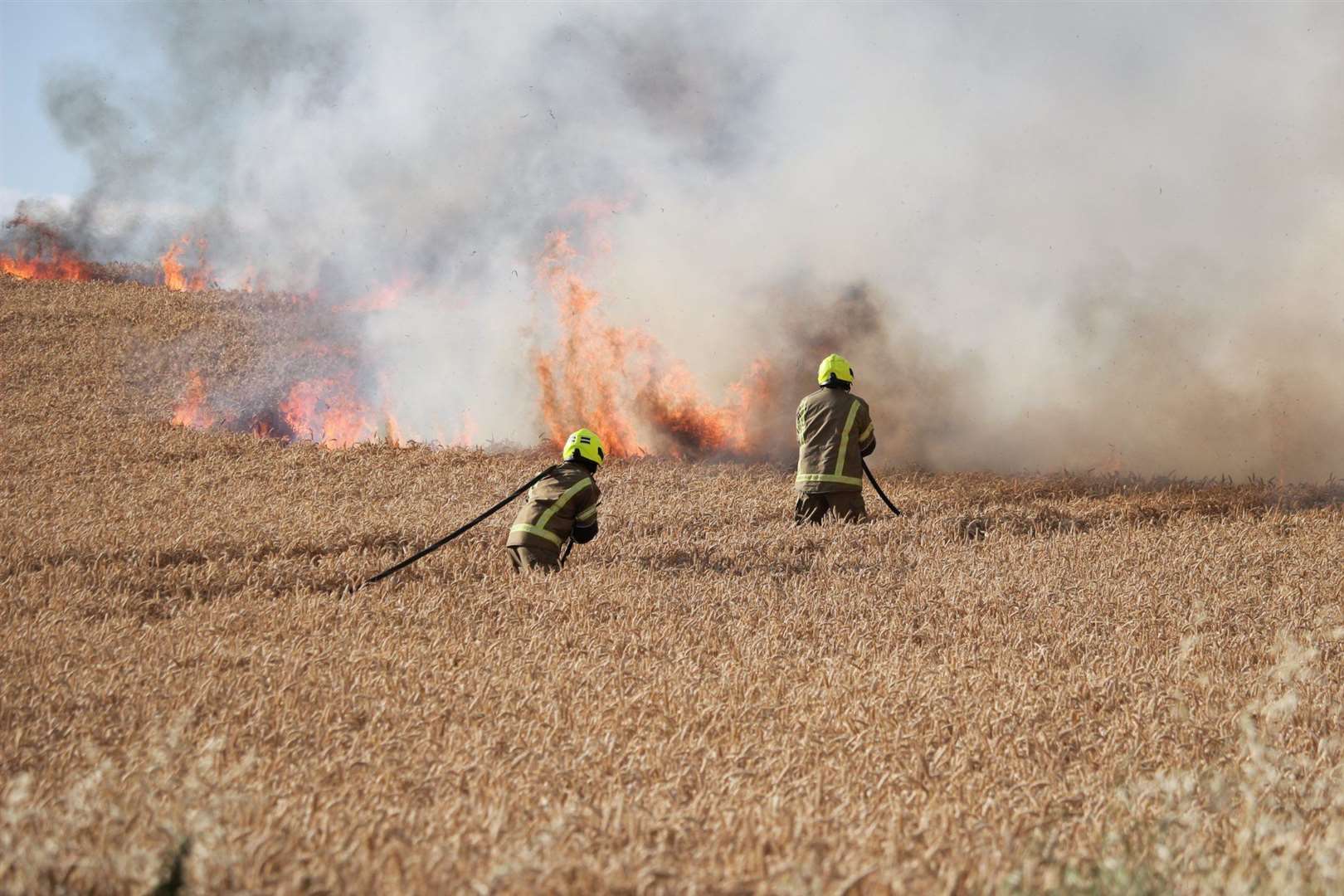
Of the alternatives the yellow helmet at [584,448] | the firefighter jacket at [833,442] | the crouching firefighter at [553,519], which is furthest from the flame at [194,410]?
the crouching firefighter at [553,519]

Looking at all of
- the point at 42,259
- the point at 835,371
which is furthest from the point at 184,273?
the point at 835,371

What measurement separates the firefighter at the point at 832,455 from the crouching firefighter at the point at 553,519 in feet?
8.65

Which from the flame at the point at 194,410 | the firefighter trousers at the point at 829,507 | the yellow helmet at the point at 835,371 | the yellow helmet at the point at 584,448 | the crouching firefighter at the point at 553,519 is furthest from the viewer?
the flame at the point at 194,410

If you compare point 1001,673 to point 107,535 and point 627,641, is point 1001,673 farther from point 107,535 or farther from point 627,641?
point 107,535

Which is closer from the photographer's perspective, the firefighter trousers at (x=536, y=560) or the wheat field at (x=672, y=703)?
the wheat field at (x=672, y=703)

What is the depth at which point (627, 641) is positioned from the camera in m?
4.95

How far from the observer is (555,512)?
284 inches

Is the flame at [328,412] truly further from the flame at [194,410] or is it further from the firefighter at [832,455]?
the firefighter at [832,455]

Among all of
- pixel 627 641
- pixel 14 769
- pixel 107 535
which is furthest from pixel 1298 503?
pixel 14 769

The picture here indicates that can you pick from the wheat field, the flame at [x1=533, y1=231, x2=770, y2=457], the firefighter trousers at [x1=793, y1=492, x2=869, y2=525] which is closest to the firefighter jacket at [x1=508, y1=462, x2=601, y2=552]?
the wheat field

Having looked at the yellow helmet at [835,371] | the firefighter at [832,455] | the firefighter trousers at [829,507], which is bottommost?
the firefighter trousers at [829,507]

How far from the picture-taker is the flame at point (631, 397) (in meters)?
14.5

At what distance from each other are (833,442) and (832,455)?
105 millimetres

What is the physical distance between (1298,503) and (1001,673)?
24.8 feet
